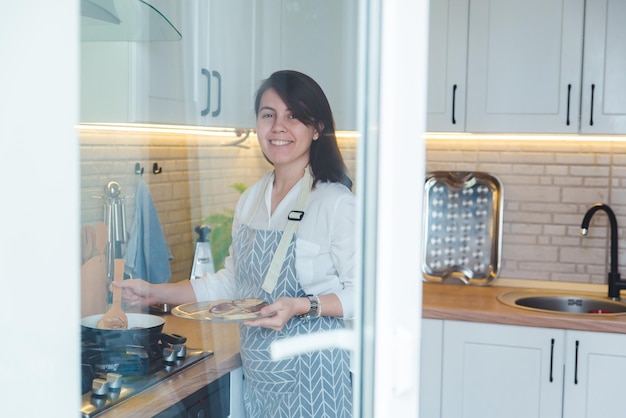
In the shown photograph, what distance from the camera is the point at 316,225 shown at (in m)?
0.87

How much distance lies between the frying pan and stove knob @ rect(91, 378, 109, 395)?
30 mm

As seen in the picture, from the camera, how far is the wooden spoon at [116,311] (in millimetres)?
699

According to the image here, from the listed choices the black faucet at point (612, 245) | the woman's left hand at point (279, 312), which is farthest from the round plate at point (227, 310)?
the black faucet at point (612, 245)

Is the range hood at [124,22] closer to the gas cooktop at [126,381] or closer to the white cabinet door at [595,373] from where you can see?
the gas cooktop at [126,381]

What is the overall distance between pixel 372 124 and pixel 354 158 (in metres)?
0.05

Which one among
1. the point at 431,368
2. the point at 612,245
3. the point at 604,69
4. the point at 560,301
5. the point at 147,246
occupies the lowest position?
the point at 431,368

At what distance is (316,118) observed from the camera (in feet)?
2.90

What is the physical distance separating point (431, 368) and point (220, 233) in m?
2.36

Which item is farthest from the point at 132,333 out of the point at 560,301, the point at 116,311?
the point at 560,301

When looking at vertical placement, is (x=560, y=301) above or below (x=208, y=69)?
below

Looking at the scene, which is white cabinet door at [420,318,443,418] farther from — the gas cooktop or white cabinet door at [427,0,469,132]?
the gas cooktop

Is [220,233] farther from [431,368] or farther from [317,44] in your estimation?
[431,368]
